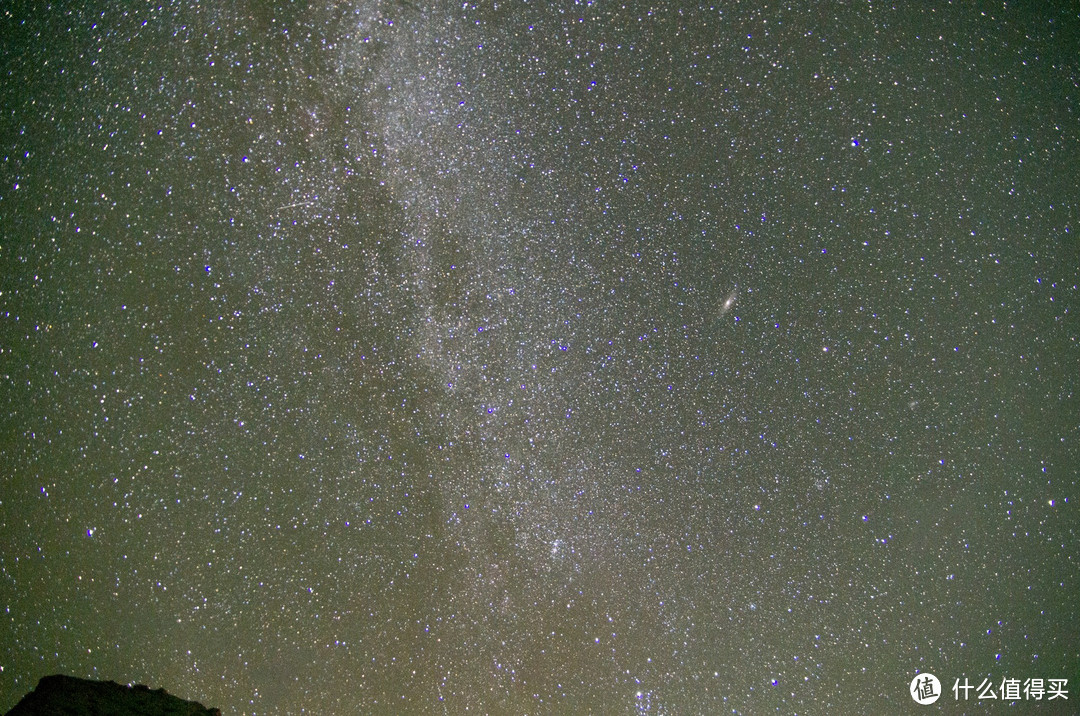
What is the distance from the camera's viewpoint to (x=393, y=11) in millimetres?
1771

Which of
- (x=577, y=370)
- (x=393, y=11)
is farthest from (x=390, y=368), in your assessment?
(x=393, y=11)

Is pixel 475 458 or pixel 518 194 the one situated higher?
pixel 518 194

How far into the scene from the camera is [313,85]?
1.77 meters

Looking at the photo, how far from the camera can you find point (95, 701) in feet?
4.19

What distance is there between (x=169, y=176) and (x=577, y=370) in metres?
1.35

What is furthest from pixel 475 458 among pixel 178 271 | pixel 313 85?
pixel 313 85

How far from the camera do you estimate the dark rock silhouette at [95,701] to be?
119 cm

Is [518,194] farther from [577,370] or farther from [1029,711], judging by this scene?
[1029,711]

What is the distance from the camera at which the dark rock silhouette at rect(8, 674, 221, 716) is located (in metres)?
1.19

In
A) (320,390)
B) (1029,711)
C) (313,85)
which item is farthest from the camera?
(1029,711)

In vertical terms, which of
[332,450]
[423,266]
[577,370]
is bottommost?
[332,450]

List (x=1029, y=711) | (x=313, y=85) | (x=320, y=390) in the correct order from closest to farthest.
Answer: (x=313, y=85), (x=320, y=390), (x=1029, y=711)

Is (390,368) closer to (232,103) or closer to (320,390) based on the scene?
(320,390)

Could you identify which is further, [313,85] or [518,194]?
[518,194]
